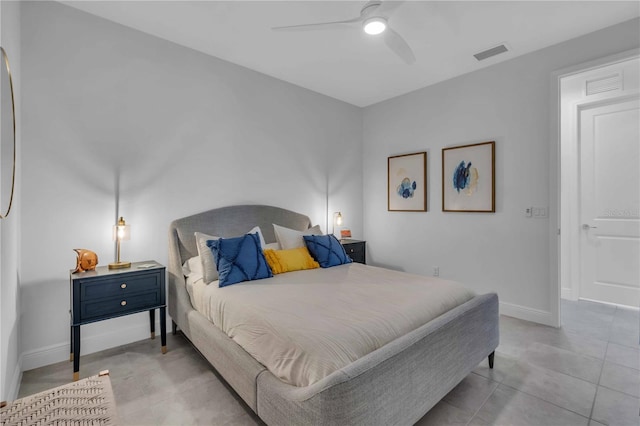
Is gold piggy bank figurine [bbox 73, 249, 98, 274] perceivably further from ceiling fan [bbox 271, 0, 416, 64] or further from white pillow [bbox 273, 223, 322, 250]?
ceiling fan [bbox 271, 0, 416, 64]

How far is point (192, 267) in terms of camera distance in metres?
2.81

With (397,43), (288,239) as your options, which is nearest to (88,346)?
(288,239)

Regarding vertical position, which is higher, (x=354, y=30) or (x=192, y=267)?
(x=354, y=30)

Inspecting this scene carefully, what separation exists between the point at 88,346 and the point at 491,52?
4688 millimetres

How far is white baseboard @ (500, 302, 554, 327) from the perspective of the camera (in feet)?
10.3

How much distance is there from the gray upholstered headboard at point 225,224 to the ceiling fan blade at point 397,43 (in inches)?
83.5

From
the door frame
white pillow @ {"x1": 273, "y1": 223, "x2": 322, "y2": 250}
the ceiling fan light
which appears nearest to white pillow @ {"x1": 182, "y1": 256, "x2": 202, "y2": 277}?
white pillow @ {"x1": 273, "y1": 223, "x2": 322, "y2": 250}

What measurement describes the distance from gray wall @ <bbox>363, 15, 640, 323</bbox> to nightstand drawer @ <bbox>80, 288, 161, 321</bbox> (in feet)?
10.5

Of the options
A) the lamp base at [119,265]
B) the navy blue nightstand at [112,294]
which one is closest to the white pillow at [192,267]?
the navy blue nightstand at [112,294]

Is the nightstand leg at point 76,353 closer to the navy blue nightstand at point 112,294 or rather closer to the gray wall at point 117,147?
the navy blue nightstand at point 112,294

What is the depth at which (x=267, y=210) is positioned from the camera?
3643 millimetres

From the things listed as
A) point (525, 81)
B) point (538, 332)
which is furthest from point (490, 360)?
point (525, 81)

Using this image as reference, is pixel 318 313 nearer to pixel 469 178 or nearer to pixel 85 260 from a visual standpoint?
pixel 85 260

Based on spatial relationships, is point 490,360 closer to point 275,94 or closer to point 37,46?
point 275,94
